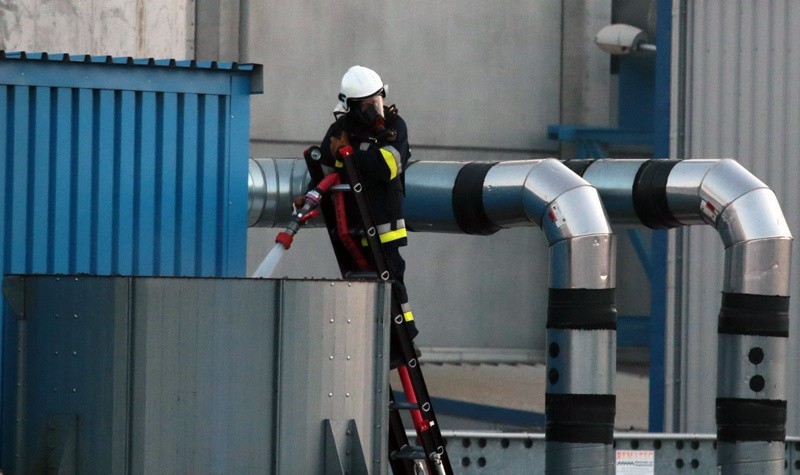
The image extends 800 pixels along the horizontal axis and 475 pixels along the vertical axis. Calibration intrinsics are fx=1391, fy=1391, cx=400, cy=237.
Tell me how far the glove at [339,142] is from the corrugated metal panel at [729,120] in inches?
207

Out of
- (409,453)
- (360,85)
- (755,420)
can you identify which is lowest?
(409,453)

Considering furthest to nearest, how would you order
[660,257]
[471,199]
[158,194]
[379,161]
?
[660,257] < [471,199] < [158,194] < [379,161]

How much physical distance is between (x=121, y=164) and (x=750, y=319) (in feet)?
12.9

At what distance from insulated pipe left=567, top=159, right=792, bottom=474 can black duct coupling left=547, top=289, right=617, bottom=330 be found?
92 centimetres

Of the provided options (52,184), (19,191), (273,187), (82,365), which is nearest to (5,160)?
(19,191)

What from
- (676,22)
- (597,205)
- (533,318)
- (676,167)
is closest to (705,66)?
(676,22)

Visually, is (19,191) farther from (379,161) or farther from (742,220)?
(742,220)

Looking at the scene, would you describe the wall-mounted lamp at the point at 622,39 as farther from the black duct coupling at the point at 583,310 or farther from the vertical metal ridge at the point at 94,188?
the vertical metal ridge at the point at 94,188

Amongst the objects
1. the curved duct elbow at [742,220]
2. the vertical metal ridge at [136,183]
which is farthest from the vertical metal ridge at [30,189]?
the curved duct elbow at [742,220]

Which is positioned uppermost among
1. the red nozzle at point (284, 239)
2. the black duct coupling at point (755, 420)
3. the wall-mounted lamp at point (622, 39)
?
the wall-mounted lamp at point (622, 39)

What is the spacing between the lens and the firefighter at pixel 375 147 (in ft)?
26.8

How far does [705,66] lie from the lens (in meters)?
12.7

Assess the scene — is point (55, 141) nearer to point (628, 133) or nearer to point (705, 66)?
point (705, 66)

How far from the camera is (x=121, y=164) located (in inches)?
317
